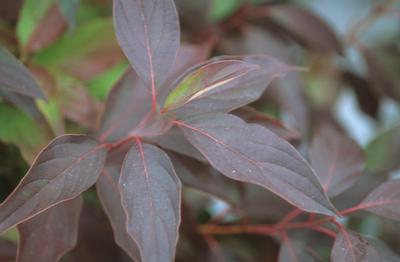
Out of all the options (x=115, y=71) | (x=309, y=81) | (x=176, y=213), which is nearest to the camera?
(x=176, y=213)

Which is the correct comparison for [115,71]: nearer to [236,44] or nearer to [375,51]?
[236,44]

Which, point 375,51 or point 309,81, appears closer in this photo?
point 375,51

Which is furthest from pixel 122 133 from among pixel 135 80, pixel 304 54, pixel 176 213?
pixel 304 54

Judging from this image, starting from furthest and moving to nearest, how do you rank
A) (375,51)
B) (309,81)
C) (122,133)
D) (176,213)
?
1. (309,81)
2. (375,51)
3. (122,133)
4. (176,213)

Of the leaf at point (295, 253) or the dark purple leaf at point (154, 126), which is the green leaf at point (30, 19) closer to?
the dark purple leaf at point (154, 126)

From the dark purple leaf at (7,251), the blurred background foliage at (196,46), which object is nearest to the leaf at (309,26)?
the blurred background foliage at (196,46)

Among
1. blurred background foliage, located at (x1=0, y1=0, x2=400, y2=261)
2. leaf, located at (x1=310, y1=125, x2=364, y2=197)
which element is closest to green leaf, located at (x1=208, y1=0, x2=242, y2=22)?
blurred background foliage, located at (x1=0, y1=0, x2=400, y2=261)
